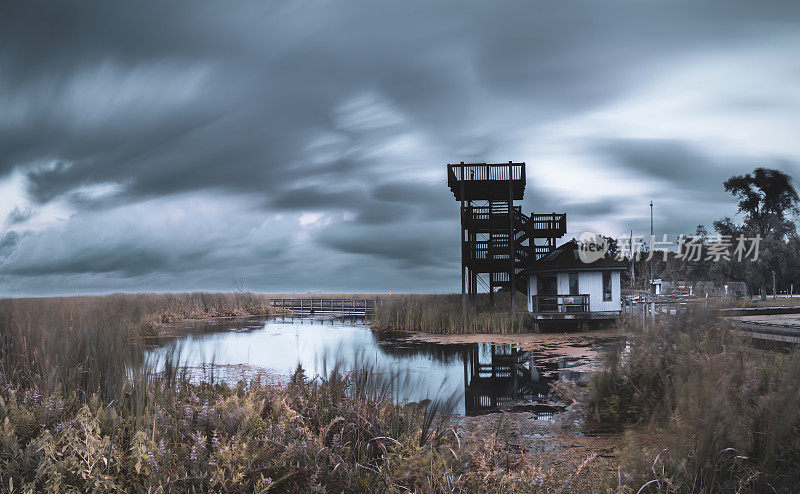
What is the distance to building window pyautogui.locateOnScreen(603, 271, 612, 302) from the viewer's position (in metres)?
24.0

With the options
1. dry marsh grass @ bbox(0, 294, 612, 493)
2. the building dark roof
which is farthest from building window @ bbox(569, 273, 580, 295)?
dry marsh grass @ bbox(0, 294, 612, 493)

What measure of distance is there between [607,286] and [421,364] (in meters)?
14.3

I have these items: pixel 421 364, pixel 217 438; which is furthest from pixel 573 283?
pixel 217 438

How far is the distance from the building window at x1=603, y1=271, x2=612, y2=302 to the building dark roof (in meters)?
0.49

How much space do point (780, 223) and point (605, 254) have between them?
39896mm

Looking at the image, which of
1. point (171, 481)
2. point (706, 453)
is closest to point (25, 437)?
point (171, 481)

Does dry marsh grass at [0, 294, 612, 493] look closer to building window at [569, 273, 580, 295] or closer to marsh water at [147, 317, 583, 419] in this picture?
marsh water at [147, 317, 583, 419]

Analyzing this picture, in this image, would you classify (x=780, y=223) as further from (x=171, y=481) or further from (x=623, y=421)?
(x=171, y=481)

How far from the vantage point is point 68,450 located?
4.09 m

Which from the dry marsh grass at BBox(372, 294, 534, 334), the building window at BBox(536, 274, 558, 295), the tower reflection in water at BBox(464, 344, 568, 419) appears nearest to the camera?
the tower reflection in water at BBox(464, 344, 568, 419)

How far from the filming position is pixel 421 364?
42.7 feet

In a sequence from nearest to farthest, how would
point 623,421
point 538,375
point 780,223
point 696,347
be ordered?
point 623,421 → point 696,347 → point 538,375 → point 780,223

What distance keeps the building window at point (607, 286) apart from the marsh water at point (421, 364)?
9.10 metres

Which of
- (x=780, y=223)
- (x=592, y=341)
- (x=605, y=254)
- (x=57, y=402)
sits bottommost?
(x=592, y=341)
